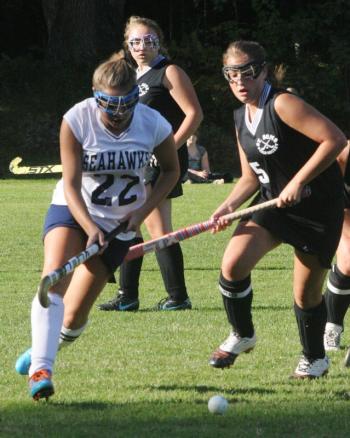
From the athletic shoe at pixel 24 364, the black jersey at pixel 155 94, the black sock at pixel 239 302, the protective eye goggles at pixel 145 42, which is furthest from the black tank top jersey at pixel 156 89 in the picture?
the athletic shoe at pixel 24 364

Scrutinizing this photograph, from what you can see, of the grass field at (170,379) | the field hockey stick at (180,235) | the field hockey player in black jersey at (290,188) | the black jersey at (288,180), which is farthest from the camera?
the field hockey stick at (180,235)

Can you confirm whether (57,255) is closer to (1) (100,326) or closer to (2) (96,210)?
(2) (96,210)

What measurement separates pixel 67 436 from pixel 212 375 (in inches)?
56.3

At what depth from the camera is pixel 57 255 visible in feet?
16.2

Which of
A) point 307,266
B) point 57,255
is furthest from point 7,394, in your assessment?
point 307,266

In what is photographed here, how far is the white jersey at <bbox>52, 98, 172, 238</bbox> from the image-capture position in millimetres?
5012

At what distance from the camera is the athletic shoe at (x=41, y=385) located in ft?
15.2

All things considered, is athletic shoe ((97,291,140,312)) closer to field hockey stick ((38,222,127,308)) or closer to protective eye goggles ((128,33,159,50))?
protective eye goggles ((128,33,159,50))

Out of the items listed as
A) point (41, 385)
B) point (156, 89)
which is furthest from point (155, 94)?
point (41, 385)

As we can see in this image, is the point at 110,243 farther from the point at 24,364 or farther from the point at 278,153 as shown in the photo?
the point at 278,153

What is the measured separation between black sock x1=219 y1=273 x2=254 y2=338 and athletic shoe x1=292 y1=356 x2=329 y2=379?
1.01 feet

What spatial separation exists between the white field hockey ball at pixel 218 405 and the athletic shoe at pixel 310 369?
873 millimetres

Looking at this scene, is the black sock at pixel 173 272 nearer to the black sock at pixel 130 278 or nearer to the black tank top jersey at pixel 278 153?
the black sock at pixel 130 278

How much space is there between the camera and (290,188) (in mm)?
5098
